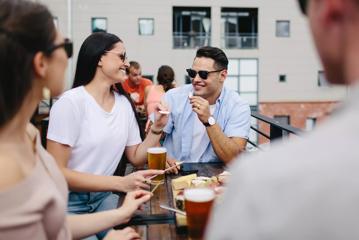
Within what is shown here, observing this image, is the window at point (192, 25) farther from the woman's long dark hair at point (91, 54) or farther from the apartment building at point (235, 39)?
the woman's long dark hair at point (91, 54)

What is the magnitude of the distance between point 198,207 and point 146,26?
19671 mm

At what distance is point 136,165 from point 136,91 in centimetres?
380

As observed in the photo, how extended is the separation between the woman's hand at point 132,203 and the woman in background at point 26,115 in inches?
10.5

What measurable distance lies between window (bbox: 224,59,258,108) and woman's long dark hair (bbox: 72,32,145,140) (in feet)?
64.5

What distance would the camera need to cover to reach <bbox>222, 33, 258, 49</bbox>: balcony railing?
21.5 metres

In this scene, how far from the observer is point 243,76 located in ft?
72.0

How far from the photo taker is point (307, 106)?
2291 cm

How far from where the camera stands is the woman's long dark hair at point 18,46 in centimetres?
106

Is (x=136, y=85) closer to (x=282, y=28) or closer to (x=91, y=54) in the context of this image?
(x=91, y=54)

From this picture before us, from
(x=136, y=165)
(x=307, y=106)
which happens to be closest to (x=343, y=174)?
(x=136, y=165)

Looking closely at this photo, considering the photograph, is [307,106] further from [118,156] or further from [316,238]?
[316,238]

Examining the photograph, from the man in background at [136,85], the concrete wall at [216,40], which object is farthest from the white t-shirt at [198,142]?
the concrete wall at [216,40]

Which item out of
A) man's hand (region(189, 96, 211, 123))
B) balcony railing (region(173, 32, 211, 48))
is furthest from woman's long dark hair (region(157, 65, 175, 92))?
balcony railing (region(173, 32, 211, 48))

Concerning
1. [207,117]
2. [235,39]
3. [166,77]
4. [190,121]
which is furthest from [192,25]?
[207,117]
